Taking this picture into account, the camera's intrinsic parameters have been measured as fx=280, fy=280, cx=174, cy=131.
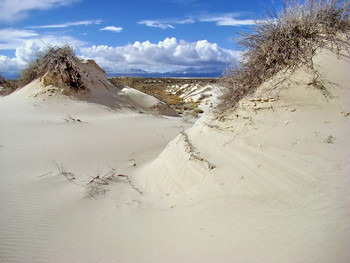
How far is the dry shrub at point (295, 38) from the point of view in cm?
507

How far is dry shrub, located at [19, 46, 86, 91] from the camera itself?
562 inches

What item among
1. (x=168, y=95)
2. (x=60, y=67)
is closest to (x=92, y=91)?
(x=60, y=67)

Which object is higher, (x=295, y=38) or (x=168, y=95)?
(x=295, y=38)

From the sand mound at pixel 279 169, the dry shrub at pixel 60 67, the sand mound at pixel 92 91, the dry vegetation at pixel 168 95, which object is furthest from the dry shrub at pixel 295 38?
the dry shrub at pixel 60 67

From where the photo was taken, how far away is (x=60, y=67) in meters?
14.4

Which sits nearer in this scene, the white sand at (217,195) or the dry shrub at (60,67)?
the white sand at (217,195)

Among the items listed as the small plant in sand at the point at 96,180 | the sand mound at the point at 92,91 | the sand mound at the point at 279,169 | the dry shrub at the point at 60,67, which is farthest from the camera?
the dry shrub at the point at 60,67

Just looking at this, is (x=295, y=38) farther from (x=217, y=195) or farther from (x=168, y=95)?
(x=168, y=95)

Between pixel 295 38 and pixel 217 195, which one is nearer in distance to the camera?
pixel 217 195

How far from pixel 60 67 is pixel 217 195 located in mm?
12914

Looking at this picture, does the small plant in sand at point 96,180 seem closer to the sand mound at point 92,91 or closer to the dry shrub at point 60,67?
the sand mound at point 92,91

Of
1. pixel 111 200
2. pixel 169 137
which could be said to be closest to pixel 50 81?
pixel 169 137

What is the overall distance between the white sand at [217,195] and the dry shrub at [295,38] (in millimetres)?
315

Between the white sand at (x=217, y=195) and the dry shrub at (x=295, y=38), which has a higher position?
the dry shrub at (x=295, y=38)
